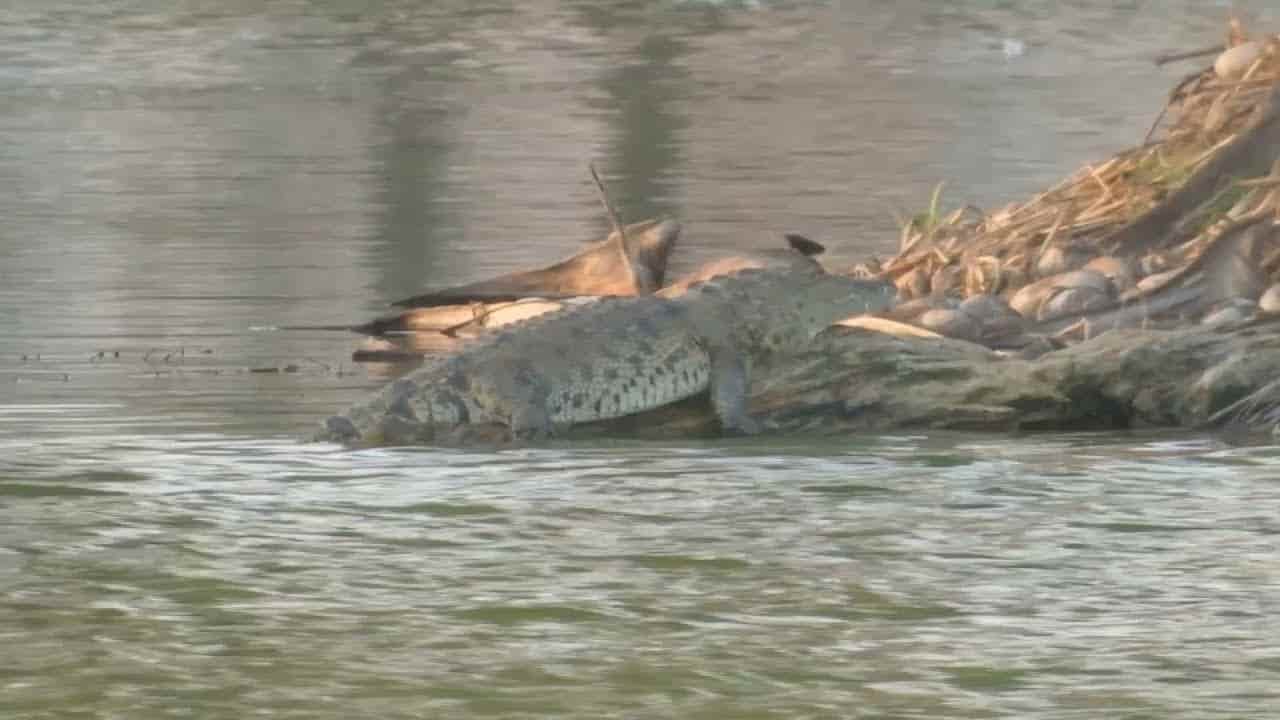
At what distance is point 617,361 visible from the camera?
9883 millimetres

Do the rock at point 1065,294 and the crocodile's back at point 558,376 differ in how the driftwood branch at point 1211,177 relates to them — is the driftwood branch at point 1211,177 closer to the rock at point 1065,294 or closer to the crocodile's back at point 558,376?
the rock at point 1065,294

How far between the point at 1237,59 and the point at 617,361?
3.53 metres

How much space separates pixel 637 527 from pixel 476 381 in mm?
1746

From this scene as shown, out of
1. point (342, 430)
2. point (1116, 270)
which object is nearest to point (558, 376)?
A: point (342, 430)

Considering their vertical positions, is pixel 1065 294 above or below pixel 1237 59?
below

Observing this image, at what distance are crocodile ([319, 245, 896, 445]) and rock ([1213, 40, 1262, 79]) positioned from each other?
253 centimetres

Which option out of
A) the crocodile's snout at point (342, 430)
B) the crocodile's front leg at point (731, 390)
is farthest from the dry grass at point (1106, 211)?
the crocodile's snout at point (342, 430)

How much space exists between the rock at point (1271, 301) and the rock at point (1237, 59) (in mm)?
2111

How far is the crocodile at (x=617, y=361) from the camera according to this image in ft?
31.2

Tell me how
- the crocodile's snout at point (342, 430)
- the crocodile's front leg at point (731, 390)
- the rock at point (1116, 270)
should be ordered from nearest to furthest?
the crocodile's snout at point (342, 430), the crocodile's front leg at point (731, 390), the rock at point (1116, 270)

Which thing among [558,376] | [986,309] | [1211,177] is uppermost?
[1211,177]

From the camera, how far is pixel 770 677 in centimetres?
645

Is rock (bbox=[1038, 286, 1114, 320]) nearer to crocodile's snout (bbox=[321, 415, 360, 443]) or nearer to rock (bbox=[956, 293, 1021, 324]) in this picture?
rock (bbox=[956, 293, 1021, 324])

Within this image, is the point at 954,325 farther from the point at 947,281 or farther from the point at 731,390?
the point at 731,390
